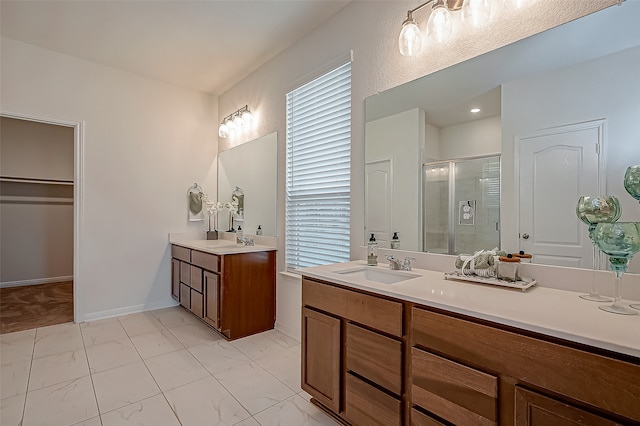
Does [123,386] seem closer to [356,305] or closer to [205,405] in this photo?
[205,405]

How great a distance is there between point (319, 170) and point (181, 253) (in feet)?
6.51

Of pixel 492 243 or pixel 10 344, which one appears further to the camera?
pixel 10 344

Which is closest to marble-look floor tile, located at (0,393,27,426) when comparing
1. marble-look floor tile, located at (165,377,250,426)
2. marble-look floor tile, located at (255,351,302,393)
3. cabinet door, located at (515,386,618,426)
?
marble-look floor tile, located at (165,377,250,426)

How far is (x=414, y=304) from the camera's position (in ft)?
4.24

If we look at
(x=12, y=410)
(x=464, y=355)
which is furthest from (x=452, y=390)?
(x=12, y=410)

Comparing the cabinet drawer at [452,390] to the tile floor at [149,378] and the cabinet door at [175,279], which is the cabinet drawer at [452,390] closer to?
the tile floor at [149,378]

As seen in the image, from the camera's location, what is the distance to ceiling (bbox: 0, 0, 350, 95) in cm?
238

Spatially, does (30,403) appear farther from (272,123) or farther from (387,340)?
(272,123)

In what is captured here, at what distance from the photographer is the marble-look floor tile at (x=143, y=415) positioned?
1.69 m

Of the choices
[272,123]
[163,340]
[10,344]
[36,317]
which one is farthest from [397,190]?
[36,317]

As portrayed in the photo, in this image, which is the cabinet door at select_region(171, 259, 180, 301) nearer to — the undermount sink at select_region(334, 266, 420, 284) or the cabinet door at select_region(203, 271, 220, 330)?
the cabinet door at select_region(203, 271, 220, 330)

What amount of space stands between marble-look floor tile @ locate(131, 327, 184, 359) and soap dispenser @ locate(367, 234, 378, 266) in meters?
1.83

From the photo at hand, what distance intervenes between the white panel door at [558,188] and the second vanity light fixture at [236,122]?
279cm

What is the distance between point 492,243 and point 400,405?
3.00 ft
